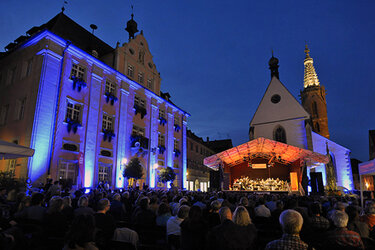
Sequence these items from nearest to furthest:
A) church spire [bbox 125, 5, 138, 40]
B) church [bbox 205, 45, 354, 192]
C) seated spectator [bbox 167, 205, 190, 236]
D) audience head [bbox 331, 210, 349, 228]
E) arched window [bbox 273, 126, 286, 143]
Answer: audience head [bbox 331, 210, 349, 228]
seated spectator [bbox 167, 205, 190, 236]
church [bbox 205, 45, 354, 192]
church spire [bbox 125, 5, 138, 40]
arched window [bbox 273, 126, 286, 143]

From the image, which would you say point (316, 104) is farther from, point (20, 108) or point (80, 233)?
point (80, 233)

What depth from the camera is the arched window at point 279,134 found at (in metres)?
33.8

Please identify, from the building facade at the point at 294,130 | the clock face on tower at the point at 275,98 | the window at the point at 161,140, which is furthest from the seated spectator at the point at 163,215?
the clock face on tower at the point at 275,98

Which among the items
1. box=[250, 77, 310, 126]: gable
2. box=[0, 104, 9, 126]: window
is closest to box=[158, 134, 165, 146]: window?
box=[250, 77, 310, 126]: gable

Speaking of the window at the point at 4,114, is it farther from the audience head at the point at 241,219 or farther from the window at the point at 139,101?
the audience head at the point at 241,219

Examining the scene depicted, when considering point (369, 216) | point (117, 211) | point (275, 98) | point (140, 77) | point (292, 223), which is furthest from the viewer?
point (275, 98)

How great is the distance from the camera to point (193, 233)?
391cm

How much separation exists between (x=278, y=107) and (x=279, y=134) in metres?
3.87

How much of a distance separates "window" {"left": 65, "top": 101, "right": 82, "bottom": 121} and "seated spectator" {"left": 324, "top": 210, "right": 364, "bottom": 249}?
19.6 meters

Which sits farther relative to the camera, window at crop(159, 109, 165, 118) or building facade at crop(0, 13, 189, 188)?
window at crop(159, 109, 165, 118)

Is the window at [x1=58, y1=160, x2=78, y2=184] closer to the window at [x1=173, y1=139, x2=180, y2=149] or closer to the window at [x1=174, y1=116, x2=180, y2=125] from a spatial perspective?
the window at [x1=173, y1=139, x2=180, y2=149]

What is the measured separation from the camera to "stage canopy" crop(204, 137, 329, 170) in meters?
22.2

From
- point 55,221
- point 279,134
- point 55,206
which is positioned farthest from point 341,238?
point 279,134

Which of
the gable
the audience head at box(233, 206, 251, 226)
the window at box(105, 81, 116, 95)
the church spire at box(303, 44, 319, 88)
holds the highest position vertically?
the church spire at box(303, 44, 319, 88)
